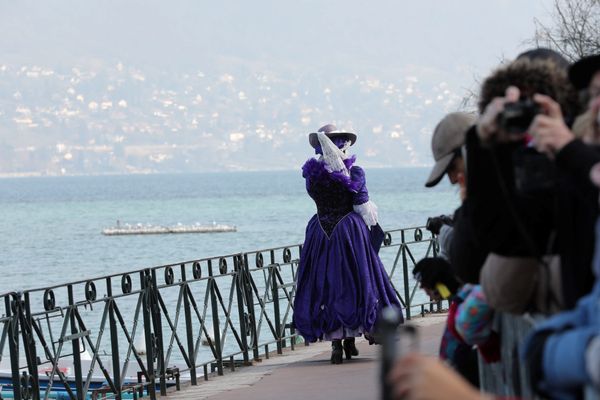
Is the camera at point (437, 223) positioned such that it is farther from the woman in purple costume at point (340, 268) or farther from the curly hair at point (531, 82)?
the woman in purple costume at point (340, 268)

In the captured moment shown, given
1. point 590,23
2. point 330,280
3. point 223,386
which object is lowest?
point 223,386

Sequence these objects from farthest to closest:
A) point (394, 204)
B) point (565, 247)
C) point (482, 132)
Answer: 1. point (394, 204)
2. point (482, 132)
3. point (565, 247)

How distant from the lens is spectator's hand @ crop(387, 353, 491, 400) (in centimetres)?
256

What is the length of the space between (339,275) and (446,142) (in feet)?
18.7

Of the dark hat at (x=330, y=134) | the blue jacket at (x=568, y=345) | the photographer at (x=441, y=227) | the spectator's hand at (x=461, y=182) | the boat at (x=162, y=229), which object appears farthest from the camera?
the boat at (x=162, y=229)

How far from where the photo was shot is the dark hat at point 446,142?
4.96m

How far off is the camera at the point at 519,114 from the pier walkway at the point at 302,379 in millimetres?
4876

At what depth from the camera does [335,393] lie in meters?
9.05

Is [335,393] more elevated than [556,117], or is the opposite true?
[556,117]

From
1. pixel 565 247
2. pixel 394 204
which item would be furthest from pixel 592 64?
pixel 394 204

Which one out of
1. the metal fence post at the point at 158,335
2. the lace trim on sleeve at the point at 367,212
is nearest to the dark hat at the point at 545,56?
the metal fence post at the point at 158,335

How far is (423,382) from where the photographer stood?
8.39 ft

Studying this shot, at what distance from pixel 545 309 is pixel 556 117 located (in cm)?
52

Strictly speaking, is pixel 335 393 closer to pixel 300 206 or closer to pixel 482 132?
pixel 482 132
